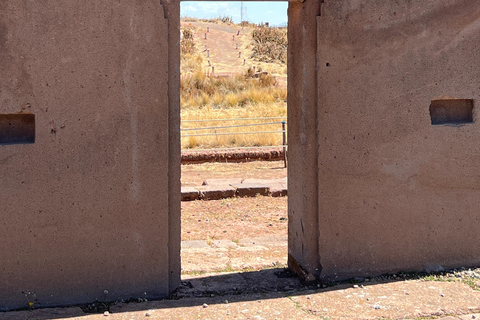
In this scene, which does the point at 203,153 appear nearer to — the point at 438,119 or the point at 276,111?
the point at 276,111

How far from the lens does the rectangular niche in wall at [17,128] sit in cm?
383

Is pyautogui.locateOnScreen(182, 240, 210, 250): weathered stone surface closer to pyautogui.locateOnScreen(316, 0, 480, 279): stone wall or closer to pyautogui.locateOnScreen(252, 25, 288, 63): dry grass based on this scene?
pyautogui.locateOnScreen(316, 0, 480, 279): stone wall

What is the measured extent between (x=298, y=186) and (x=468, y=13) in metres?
1.93

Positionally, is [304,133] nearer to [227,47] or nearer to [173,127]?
[173,127]

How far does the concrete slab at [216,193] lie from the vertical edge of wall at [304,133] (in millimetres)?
4334

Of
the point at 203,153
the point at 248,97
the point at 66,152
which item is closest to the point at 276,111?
the point at 248,97

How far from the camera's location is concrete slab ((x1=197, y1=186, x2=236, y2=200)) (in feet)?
29.3

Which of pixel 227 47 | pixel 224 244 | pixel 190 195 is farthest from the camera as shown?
pixel 227 47

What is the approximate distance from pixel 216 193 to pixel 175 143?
16.3 ft

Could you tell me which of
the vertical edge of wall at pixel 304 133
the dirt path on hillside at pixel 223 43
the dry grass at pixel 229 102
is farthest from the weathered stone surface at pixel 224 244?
the dirt path on hillside at pixel 223 43

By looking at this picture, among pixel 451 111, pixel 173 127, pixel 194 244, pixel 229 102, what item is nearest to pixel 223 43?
pixel 229 102

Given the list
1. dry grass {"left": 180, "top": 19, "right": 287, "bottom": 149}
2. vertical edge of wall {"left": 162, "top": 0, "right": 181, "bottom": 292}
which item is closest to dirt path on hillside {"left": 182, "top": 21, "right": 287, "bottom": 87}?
dry grass {"left": 180, "top": 19, "right": 287, "bottom": 149}

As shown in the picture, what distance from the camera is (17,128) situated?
3.83 m

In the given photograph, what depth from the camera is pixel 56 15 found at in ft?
12.2
